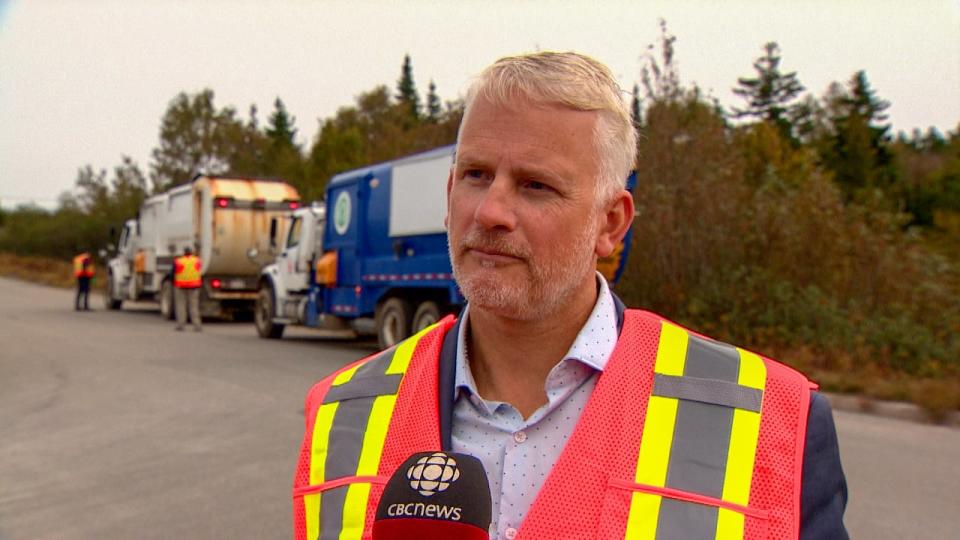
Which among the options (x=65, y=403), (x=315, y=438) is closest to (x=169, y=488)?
(x=65, y=403)

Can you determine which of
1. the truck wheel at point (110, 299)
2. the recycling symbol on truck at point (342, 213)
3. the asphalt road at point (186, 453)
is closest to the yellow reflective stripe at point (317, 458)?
the asphalt road at point (186, 453)

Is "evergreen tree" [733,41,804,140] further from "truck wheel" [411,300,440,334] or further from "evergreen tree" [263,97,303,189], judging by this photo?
"truck wheel" [411,300,440,334]

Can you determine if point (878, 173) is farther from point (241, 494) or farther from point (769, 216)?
point (241, 494)

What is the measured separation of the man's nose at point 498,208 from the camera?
6.20 ft

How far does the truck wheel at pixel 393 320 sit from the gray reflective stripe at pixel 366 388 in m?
12.3

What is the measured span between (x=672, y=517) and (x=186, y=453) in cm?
678

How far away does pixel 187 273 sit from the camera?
69.8ft

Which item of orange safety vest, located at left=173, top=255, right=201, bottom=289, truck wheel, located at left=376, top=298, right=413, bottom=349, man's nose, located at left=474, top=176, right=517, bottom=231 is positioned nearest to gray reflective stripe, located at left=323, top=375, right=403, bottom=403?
man's nose, located at left=474, top=176, right=517, bottom=231

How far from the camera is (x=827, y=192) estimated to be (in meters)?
14.8

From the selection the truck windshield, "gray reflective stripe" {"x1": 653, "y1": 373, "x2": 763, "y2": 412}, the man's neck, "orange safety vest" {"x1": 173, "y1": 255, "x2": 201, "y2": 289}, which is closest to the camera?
"gray reflective stripe" {"x1": 653, "y1": 373, "x2": 763, "y2": 412}

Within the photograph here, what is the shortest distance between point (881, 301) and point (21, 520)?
37.8ft

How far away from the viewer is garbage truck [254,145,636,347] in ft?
45.4

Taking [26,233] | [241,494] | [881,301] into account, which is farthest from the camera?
[26,233]

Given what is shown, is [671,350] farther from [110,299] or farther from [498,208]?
[110,299]
